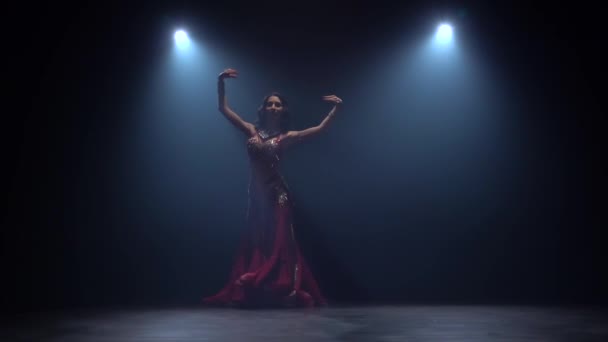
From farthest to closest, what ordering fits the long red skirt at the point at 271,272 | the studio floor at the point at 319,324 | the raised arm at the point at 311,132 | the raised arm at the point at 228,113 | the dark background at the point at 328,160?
the dark background at the point at 328,160
the raised arm at the point at 311,132
the raised arm at the point at 228,113
the long red skirt at the point at 271,272
the studio floor at the point at 319,324

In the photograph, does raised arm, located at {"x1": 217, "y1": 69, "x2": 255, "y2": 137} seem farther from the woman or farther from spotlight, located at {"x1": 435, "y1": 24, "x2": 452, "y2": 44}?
spotlight, located at {"x1": 435, "y1": 24, "x2": 452, "y2": 44}

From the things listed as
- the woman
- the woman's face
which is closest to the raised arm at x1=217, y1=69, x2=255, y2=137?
the woman

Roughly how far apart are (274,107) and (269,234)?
113cm

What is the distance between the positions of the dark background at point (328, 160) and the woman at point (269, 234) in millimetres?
781

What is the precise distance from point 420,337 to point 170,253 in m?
3.32

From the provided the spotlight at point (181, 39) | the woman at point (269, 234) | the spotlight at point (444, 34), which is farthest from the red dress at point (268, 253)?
the spotlight at point (444, 34)

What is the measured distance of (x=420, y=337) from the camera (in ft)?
10.3

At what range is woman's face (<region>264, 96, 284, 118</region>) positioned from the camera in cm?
522

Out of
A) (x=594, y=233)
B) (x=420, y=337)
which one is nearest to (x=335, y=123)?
(x=594, y=233)

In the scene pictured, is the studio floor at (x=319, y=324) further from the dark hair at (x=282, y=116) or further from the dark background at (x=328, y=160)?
the dark hair at (x=282, y=116)

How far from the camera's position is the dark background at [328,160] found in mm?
5629

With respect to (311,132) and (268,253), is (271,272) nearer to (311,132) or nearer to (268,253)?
(268,253)

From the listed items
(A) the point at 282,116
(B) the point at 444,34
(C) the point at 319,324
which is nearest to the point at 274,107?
(A) the point at 282,116

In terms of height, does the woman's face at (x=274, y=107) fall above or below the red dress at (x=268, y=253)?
above
